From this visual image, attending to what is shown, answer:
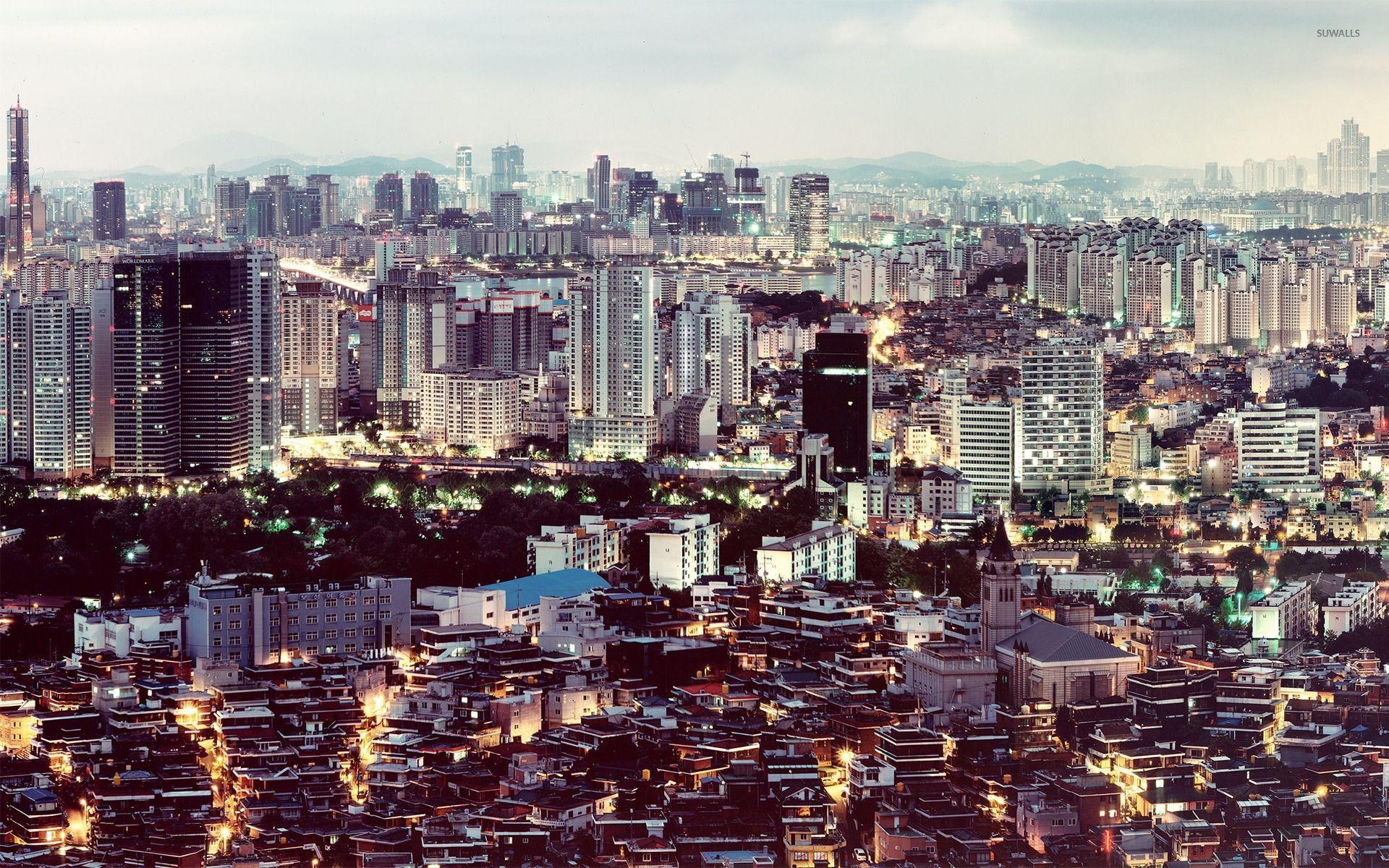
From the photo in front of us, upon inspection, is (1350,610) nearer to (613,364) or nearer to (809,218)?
(613,364)

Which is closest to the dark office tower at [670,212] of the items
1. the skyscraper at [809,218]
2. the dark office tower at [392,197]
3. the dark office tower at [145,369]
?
the skyscraper at [809,218]

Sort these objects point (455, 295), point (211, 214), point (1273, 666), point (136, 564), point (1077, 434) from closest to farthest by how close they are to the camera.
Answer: point (1273, 666) → point (136, 564) → point (1077, 434) → point (455, 295) → point (211, 214)

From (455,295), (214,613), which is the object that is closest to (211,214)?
(455,295)

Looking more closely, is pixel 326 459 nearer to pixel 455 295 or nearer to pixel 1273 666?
pixel 455 295

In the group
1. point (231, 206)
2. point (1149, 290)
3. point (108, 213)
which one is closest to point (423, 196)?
point (231, 206)

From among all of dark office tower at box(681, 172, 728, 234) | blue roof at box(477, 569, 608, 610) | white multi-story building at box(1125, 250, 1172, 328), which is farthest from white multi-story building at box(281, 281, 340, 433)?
dark office tower at box(681, 172, 728, 234)

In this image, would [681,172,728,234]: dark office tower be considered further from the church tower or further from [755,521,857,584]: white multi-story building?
the church tower
